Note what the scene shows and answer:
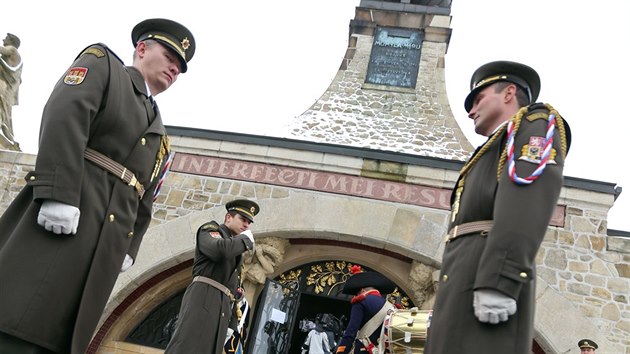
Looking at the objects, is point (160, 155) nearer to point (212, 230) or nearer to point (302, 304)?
point (212, 230)

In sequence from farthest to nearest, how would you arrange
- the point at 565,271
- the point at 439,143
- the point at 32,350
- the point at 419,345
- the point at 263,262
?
1. the point at 439,143
2. the point at 263,262
3. the point at 565,271
4. the point at 419,345
5. the point at 32,350

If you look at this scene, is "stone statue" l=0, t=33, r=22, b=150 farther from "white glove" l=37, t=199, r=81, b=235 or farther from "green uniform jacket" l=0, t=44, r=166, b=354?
"white glove" l=37, t=199, r=81, b=235

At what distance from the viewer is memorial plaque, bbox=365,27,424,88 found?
1297 cm

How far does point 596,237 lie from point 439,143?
371 centimetres

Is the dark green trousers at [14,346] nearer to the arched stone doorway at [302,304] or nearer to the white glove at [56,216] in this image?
the white glove at [56,216]

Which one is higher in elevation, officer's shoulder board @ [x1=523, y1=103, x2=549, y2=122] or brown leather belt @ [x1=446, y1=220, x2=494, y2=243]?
officer's shoulder board @ [x1=523, y1=103, x2=549, y2=122]

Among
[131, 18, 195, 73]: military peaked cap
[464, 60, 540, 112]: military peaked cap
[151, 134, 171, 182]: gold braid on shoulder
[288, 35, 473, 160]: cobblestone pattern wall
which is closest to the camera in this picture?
[464, 60, 540, 112]: military peaked cap

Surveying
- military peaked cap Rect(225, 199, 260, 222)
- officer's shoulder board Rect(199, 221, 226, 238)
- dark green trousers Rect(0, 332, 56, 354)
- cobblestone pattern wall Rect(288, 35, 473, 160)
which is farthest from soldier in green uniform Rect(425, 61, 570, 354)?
cobblestone pattern wall Rect(288, 35, 473, 160)

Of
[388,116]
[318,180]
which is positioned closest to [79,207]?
[318,180]

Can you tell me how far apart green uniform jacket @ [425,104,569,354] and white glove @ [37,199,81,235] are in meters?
1.59

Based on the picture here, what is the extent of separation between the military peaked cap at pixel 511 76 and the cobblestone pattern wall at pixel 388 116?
7.61 metres

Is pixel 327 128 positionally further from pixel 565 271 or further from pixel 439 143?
pixel 565 271

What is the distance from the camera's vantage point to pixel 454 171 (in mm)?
8812

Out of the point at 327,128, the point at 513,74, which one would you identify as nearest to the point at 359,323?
the point at 513,74
